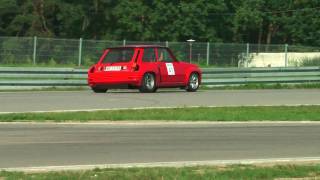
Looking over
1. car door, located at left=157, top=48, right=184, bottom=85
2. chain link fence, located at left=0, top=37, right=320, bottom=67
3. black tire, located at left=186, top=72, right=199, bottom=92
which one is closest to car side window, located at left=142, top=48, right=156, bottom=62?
car door, located at left=157, top=48, right=184, bottom=85

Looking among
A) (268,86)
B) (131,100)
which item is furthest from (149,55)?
(268,86)

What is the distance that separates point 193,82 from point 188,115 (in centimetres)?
930

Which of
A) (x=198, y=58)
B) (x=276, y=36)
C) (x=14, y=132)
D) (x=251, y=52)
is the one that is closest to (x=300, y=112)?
(x=14, y=132)

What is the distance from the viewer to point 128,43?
115 ft

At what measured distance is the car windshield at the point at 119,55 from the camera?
2433cm

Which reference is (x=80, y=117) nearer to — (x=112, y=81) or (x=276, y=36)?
(x=112, y=81)

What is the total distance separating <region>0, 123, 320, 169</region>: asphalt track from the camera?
1080cm

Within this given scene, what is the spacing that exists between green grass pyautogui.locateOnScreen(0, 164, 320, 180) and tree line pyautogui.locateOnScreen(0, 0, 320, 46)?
51.0 meters

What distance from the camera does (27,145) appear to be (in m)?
12.3

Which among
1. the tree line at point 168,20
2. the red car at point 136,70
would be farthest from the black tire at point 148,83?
the tree line at point 168,20

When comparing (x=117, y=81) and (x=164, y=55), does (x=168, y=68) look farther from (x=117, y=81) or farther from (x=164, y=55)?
(x=117, y=81)

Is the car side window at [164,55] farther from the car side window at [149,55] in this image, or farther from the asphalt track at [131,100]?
the asphalt track at [131,100]

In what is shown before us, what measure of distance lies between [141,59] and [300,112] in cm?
A: 725

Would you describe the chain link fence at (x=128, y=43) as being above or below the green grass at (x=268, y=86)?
above
